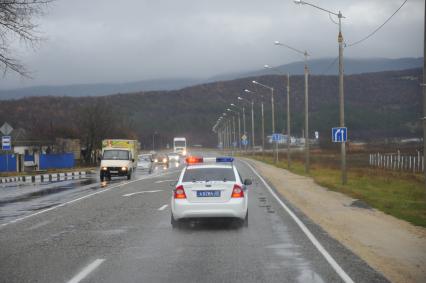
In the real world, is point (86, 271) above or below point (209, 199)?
below

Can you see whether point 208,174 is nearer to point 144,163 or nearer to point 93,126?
point 144,163

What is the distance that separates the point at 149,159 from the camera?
60375 mm

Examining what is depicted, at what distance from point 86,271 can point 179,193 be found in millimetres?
5590

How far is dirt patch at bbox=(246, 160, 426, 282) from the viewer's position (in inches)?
409

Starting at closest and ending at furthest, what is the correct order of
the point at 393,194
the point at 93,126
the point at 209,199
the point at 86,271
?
the point at 86,271 < the point at 209,199 < the point at 393,194 < the point at 93,126

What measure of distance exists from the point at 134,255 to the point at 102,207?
10438mm

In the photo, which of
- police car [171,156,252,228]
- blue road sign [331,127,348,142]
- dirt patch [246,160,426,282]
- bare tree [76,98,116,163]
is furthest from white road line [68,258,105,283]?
bare tree [76,98,116,163]

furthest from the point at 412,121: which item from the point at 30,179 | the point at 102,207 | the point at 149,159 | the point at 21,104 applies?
the point at 102,207

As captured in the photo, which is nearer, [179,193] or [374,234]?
[374,234]

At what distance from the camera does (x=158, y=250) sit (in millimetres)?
12141

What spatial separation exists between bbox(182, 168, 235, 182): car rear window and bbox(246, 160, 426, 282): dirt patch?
8.15 feet

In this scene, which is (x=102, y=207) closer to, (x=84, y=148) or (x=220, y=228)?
(x=220, y=228)

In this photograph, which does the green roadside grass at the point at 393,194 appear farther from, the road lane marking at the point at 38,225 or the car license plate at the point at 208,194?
the road lane marking at the point at 38,225

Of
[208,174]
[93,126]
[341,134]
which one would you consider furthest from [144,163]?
[208,174]
